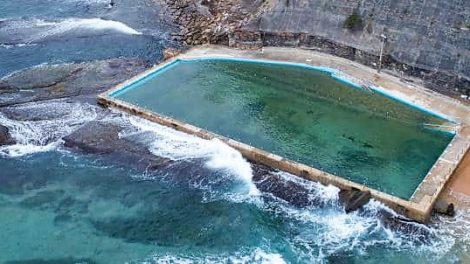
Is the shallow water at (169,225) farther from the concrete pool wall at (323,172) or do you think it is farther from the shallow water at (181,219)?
the concrete pool wall at (323,172)

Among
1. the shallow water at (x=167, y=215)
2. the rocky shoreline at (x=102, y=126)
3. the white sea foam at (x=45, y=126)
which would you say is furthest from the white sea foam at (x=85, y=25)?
→ the shallow water at (x=167, y=215)

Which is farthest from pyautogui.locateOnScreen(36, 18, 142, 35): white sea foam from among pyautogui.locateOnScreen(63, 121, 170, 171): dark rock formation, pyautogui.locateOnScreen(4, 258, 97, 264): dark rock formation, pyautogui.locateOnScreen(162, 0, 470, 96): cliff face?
pyautogui.locateOnScreen(4, 258, 97, 264): dark rock formation

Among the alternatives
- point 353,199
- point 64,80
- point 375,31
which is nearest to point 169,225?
point 353,199

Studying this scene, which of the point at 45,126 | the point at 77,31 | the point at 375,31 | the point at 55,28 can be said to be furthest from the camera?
the point at 55,28

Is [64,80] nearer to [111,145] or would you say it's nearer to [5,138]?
[5,138]

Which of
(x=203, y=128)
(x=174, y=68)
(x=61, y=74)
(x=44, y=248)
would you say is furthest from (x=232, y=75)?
(x=44, y=248)
